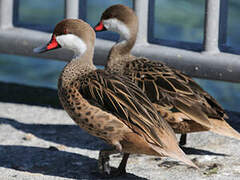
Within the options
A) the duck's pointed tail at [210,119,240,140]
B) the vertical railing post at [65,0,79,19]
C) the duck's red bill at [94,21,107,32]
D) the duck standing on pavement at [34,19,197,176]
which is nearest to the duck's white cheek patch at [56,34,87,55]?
the duck standing on pavement at [34,19,197,176]

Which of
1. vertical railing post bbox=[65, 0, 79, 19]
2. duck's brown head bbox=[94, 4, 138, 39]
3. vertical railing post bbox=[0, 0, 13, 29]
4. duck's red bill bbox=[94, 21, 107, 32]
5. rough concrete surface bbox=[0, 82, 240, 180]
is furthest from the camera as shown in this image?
vertical railing post bbox=[0, 0, 13, 29]

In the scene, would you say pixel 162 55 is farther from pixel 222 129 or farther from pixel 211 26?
pixel 222 129

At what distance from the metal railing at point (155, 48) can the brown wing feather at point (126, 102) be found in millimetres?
1253

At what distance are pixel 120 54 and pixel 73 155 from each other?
1008 mm

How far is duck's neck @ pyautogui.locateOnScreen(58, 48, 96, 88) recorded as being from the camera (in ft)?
15.0

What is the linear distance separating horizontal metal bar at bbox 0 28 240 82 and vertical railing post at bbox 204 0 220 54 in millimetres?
87

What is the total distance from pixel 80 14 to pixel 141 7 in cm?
65

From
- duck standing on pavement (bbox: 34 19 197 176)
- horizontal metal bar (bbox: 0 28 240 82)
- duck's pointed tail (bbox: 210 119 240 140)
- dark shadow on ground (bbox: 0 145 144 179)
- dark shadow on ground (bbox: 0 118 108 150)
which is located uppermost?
horizontal metal bar (bbox: 0 28 240 82)

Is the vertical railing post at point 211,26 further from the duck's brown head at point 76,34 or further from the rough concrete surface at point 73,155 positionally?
the duck's brown head at point 76,34

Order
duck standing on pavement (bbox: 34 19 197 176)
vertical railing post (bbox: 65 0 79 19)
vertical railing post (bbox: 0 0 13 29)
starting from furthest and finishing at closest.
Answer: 1. vertical railing post (bbox: 0 0 13 29)
2. vertical railing post (bbox: 65 0 79 19)
3. duck standing on pavement (bbox: 34 19 197 176)

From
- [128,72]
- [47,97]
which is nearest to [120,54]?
[128,72]

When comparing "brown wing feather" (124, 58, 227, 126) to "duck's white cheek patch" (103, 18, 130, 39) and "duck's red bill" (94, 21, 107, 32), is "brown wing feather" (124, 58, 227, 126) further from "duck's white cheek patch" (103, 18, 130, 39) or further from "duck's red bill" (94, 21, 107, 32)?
"duck's red bill" (94, 21, 107, 32)

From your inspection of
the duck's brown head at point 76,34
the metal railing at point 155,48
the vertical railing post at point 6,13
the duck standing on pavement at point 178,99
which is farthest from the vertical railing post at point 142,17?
the vertical railing post at point 6,13

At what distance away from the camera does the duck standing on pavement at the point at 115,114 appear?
4.17 m
